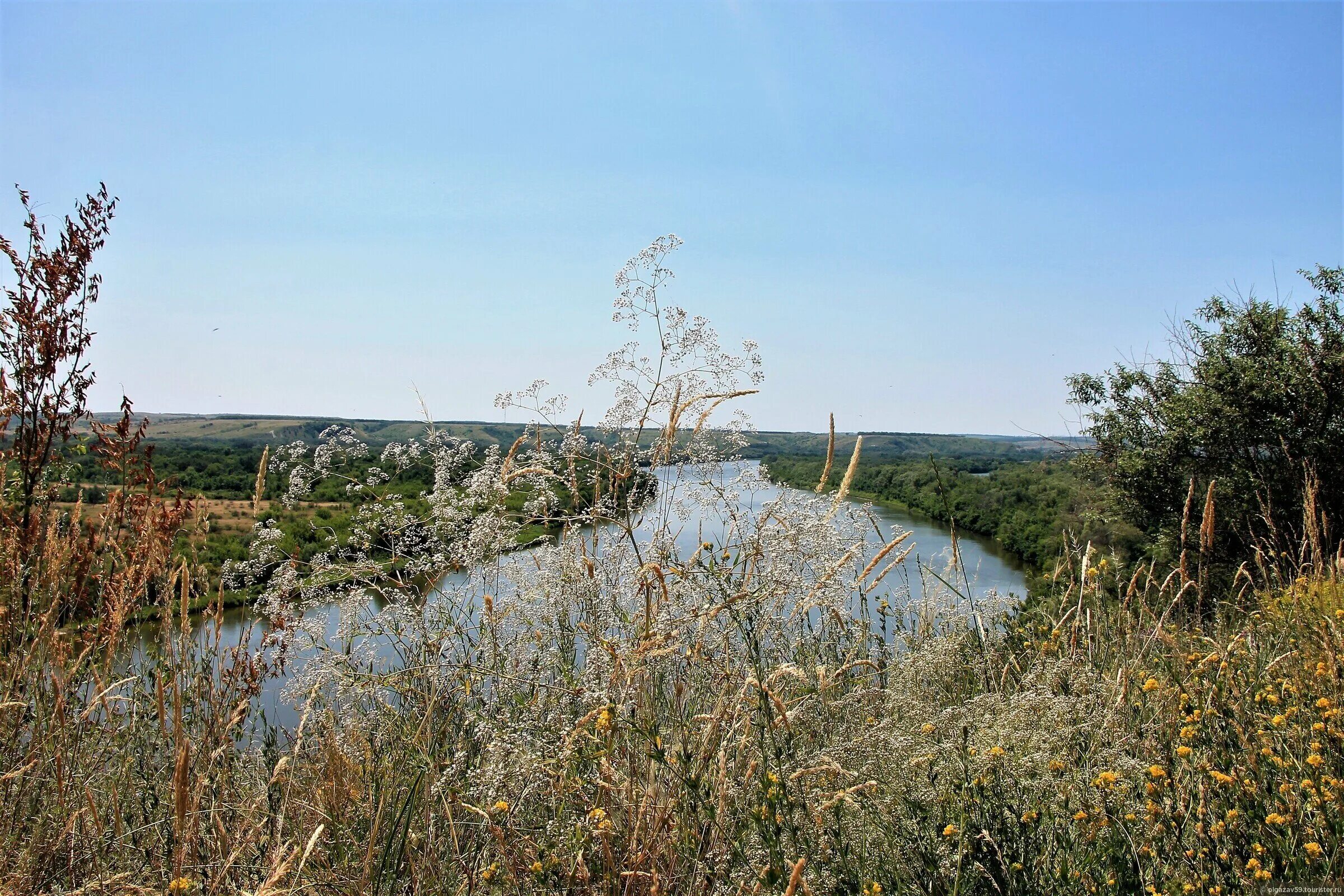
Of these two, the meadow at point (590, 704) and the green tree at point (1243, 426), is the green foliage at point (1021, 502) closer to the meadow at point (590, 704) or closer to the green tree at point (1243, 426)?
the green tree at point (1243, 426)

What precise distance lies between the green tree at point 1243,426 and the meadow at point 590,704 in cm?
1242

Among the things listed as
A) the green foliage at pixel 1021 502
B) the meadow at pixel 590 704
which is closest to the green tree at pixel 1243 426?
the green foliage at pixel 1021 502

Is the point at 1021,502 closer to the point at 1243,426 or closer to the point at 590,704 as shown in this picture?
the point at 1243,426

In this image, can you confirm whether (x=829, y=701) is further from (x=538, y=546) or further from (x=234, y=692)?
(x=234, y=692)

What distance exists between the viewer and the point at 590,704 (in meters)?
1.89

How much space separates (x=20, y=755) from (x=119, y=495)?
1.47 m

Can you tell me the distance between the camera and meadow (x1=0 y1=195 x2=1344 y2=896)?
173 cm

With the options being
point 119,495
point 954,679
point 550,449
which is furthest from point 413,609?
point 954,679

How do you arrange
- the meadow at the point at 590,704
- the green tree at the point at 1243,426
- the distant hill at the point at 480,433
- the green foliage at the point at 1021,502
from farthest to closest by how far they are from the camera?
1. the distant hill at the point at 480,433
2. the green foliage at the point at 1021,502
3. the green tree at the point at 1243,426
4. the meadow at the point at 590,704

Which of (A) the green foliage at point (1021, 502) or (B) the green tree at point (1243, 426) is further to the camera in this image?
(A) the green foliage at point (1021, 502)

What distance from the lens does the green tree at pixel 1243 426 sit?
A: 541 inches

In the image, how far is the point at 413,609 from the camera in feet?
8.30

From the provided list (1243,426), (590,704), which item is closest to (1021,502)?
(1243,426)

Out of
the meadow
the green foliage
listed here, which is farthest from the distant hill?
the meadow
